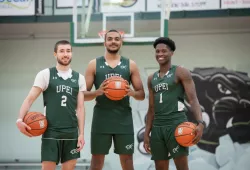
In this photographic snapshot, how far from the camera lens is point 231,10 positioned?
29.5ft

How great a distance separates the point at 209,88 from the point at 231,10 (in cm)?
175

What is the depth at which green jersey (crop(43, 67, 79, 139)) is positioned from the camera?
4.56m

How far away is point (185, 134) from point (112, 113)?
0.87 m

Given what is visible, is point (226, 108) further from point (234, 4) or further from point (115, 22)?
point (115, 22)

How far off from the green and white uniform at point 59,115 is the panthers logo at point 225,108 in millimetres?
5384

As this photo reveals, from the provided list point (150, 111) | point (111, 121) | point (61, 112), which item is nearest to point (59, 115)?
point (61, 112)

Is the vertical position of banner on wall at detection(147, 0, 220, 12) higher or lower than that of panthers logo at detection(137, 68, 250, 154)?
higher

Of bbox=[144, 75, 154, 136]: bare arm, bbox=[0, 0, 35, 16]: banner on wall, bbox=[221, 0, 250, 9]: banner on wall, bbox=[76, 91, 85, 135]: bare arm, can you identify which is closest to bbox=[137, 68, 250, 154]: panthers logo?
bbox=[221, 0, 250, 9]: banner on wall

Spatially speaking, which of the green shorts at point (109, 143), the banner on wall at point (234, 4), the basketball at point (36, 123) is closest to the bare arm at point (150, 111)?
the green shorts at point (109, 143)

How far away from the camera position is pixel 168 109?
4844 mm

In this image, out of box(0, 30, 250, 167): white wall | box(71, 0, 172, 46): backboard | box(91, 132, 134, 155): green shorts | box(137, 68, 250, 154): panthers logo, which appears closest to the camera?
box(91, 132, 134, 155): green shorts

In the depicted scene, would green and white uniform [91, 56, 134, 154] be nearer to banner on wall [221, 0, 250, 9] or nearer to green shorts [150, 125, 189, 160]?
green shorts [150, 125, 189, 160]

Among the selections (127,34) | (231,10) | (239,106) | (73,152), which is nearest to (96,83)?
(73,152)

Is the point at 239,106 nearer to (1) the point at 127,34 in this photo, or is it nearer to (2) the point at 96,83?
(1) the point at 127,34
